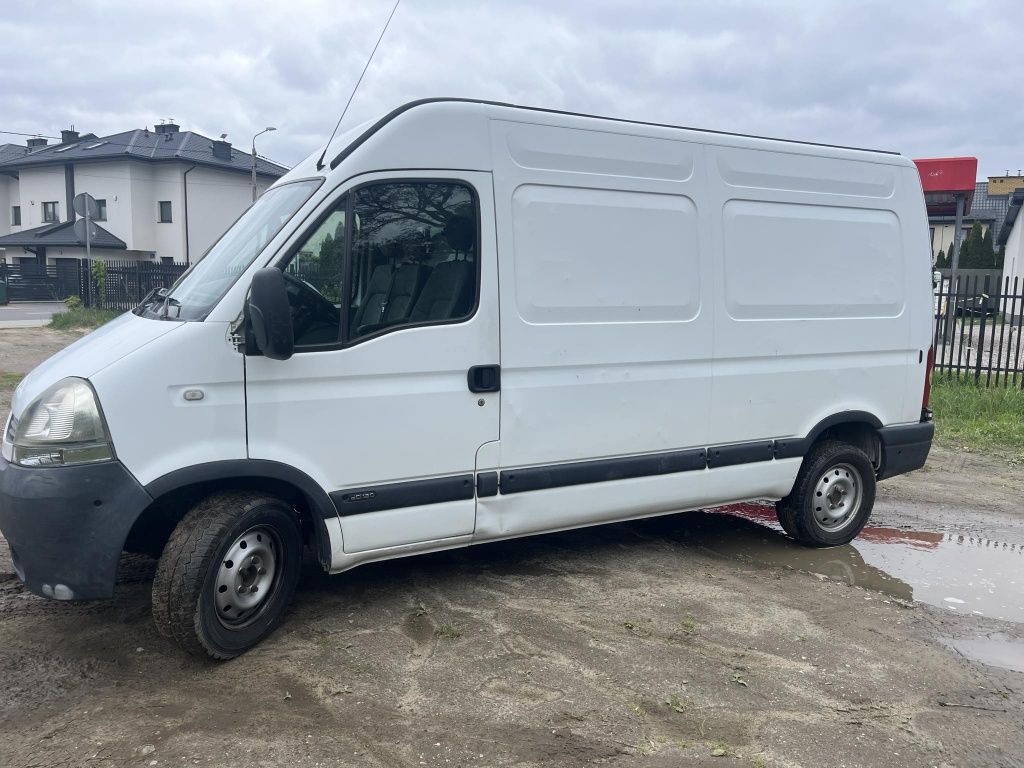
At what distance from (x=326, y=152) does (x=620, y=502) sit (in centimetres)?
261

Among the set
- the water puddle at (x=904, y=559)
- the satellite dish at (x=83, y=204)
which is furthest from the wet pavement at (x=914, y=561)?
the satellite dish at (x=83, y=204)

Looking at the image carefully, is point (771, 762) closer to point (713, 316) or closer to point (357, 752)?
point (357, 752)

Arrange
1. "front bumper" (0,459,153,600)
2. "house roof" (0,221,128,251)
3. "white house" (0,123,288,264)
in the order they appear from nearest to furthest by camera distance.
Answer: "front bumper" (0,459,153,600)
"house roof" (0,221,128,251)
"white house" (0,123,288,264)

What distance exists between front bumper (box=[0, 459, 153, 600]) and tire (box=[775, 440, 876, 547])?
14.0 feet

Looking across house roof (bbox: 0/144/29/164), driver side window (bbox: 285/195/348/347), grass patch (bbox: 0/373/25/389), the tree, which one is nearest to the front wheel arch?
driver side window (bbox: 285/195/348/347)

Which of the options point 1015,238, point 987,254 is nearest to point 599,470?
point 1015,238

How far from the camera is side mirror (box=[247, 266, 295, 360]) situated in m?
3.75

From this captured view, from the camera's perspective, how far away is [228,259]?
434 cm

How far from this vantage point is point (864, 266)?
5.91 m

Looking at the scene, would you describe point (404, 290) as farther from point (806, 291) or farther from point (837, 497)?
point (837, 497)

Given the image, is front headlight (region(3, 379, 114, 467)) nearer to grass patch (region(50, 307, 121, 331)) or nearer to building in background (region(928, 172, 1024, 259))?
grass patch (region(50, 307, 121, 331))

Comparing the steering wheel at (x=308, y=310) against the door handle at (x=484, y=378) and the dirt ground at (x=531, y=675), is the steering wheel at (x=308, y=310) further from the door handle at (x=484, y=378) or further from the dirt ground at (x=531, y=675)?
the dirt ground at (x=531, y=675)

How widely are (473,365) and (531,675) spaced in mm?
1578

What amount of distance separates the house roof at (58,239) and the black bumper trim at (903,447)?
151ft
